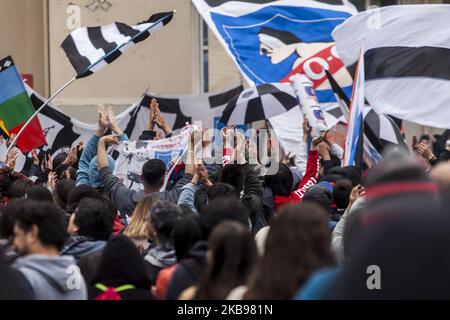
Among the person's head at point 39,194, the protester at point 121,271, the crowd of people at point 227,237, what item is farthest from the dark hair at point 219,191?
the protester at point 121,271

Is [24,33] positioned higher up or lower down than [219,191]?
lower down

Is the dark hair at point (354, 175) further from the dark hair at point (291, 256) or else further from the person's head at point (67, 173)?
the dark hair at point (291, 256)

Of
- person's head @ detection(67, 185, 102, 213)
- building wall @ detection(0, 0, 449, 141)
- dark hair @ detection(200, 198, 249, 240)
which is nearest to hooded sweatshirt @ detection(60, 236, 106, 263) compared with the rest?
dark hair @ detection(200, 198, 249, 240)

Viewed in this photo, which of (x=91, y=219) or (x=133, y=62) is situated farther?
(x=133, y=62)

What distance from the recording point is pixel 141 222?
594 centimetres

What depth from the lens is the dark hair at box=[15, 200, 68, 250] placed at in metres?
4.53

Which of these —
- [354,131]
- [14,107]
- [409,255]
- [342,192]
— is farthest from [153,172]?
[409,255]

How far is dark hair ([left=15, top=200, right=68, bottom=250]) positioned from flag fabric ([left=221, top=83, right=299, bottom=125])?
6910 mm

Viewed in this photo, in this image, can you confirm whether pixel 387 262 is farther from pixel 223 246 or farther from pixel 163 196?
pixel 163 196

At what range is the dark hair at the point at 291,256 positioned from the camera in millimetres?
3471

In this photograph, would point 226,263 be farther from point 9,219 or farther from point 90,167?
point 90,167

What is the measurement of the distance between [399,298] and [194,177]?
4.57 metres

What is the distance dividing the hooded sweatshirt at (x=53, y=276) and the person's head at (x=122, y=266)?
0.15 metres

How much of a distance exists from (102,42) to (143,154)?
7.73ft
